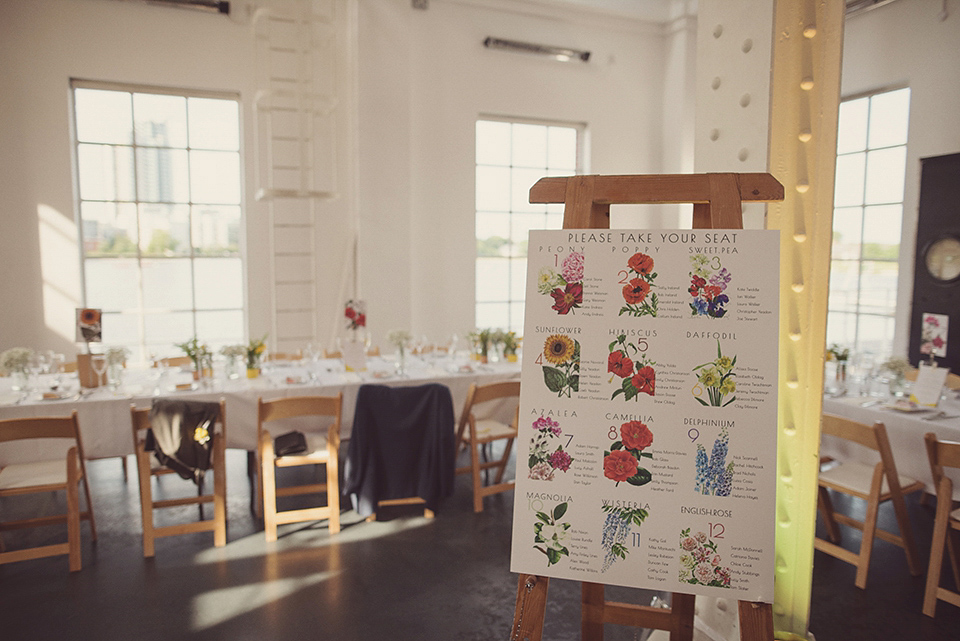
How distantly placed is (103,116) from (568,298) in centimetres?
619

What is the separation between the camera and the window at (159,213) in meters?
6.27

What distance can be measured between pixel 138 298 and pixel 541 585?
606cm

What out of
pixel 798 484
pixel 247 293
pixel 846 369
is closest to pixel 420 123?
pixel 247 293

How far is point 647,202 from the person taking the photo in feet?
6.45

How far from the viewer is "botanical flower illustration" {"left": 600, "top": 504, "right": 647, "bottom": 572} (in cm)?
190

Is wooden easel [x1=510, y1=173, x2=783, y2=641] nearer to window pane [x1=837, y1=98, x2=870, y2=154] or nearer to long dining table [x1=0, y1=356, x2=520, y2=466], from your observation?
long dining table [x1=0, y1=356, x2=520, y2=466]

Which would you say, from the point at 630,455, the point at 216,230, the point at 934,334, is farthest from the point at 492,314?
the point at 630,455

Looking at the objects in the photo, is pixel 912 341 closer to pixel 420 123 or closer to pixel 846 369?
pixel 846 369

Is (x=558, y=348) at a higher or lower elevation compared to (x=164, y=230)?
lower

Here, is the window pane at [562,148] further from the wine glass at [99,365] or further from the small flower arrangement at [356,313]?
the wine glass at [99,365]

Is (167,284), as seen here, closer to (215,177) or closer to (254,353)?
(215,177)

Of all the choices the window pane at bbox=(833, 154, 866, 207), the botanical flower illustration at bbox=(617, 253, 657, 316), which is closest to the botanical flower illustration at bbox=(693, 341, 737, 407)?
the botanical flower illustration at bbox=(617, 253, 657, 316)

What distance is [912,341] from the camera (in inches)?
227

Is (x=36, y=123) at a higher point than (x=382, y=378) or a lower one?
higher
